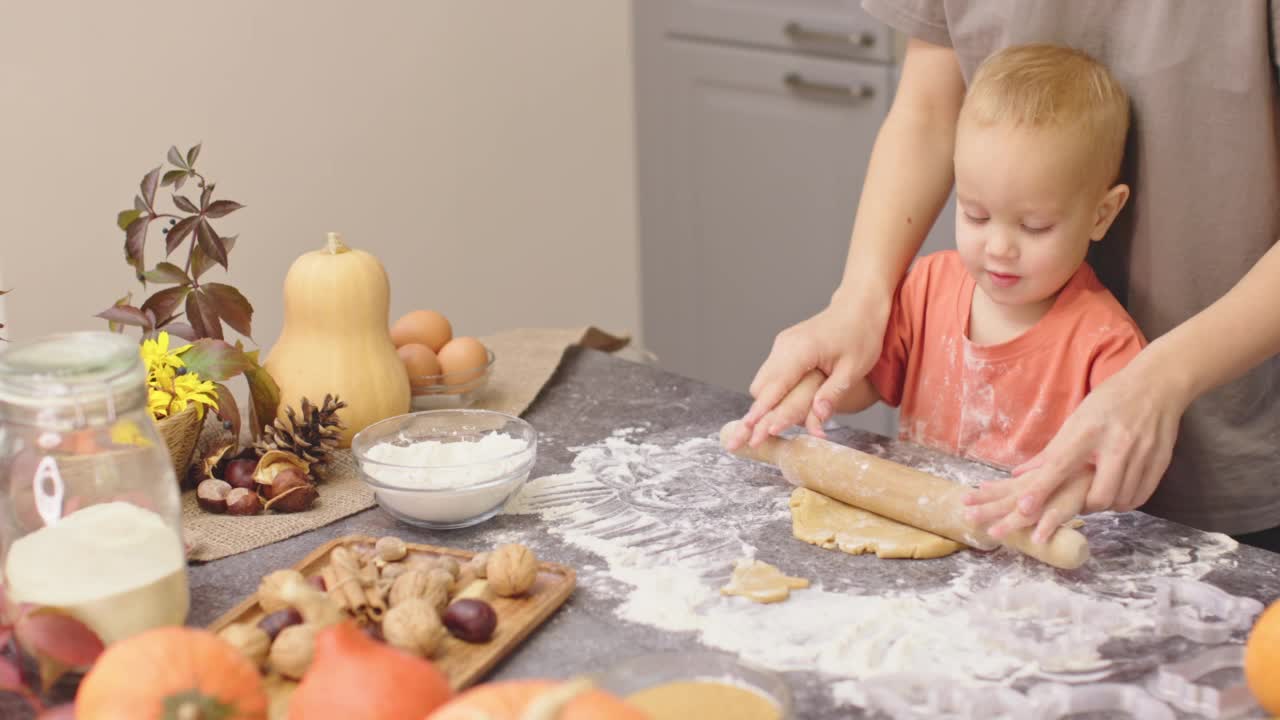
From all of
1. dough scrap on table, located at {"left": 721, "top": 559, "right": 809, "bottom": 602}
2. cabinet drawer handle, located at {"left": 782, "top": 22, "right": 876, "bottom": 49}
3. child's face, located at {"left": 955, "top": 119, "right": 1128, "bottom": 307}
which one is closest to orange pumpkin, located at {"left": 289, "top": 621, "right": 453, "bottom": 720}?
dough scrap on table, located at {"left": 721, "top": 559, "right": 809, "bottom": 602}

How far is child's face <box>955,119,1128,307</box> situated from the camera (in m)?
1.34

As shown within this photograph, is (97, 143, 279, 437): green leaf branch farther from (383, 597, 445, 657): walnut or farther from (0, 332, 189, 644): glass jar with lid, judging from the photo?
(383, 597, 445, 657): walnut

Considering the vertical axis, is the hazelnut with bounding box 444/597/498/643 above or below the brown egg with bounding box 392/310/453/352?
below

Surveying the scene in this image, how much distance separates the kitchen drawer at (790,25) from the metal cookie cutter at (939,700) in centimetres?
210

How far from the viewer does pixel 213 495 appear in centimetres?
133

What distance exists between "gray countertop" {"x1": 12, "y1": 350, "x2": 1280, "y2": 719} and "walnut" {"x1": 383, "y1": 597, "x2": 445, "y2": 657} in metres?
0.06

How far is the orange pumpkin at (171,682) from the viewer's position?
81 centimetres

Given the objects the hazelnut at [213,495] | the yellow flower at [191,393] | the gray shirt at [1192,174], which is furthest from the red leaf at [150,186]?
the gray shirt at [1192,174]

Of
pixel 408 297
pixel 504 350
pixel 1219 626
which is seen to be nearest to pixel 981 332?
pixel 1219 626

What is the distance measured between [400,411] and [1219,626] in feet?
2.94

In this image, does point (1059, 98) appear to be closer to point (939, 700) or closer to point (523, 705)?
point (939, 700)

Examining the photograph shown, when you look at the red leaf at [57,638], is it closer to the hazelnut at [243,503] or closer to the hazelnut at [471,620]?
the hazelnut at [471,620]

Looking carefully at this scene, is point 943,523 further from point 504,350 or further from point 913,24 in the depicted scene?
point 504,350

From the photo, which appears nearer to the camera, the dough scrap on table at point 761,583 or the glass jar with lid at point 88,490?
the glass jar with lid at point 88,490
